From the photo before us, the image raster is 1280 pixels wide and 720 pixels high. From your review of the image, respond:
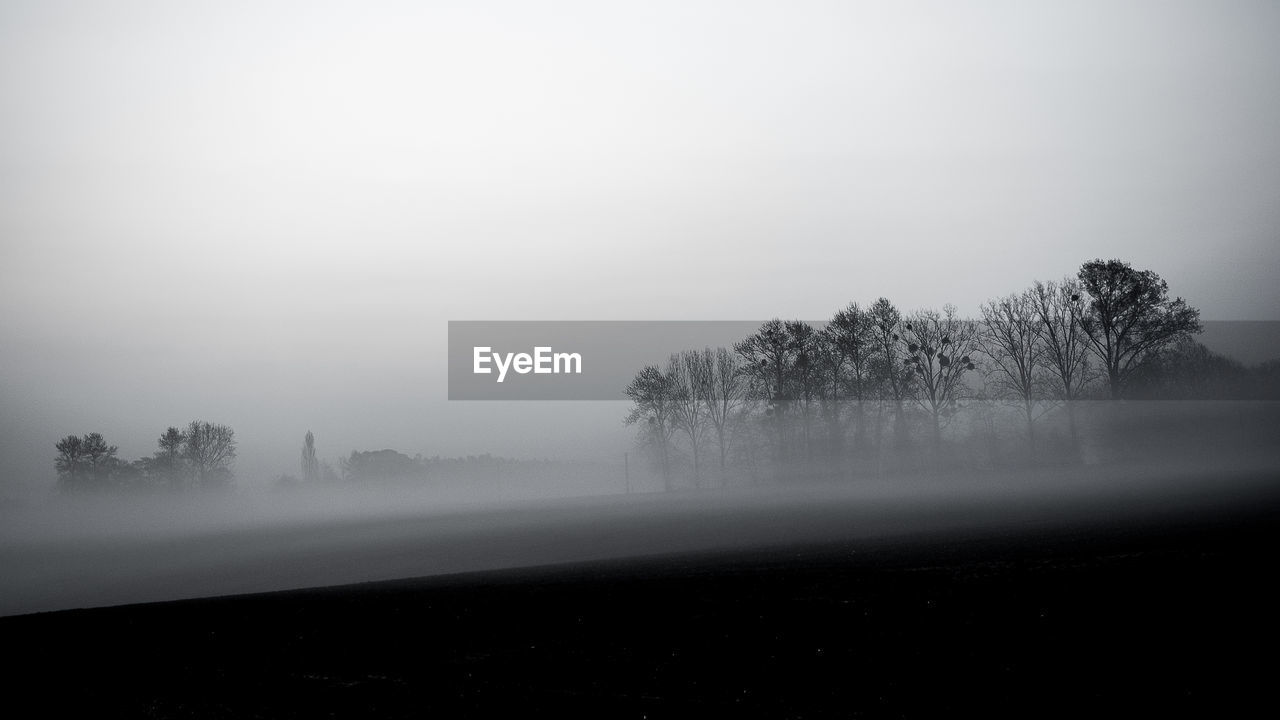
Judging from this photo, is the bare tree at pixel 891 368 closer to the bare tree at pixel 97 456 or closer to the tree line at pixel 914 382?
the tree line at pixel 914 382

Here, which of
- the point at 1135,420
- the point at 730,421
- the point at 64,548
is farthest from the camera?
the point at 730,421

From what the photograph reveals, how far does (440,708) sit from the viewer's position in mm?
7988

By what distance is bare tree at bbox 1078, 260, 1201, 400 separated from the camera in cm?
6272

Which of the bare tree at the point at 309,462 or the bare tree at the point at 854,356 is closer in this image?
the bare tree at the point at 854,356

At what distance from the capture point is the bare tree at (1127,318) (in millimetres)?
62719

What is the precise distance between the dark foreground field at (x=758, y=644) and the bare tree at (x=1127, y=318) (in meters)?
53.6

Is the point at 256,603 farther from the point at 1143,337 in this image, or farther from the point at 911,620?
the point at 1143,337

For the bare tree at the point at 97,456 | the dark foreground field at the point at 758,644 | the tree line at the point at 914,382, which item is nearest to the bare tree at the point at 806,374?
the tree line at the point at 914,382

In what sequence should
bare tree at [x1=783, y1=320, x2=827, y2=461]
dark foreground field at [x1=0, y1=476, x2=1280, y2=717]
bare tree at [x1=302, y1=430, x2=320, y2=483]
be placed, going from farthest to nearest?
1. bare tree at [x1=302, y1=430, x2=320, y2=483]
2. bare tree at [x1=783, y1=320, x2=827, y2=461]
3. dark foreground field at [x1=0, y1=476, x2=1280, y2=717]

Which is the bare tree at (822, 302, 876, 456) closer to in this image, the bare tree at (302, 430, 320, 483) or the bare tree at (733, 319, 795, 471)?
the bare tree at (733, 319, 795, 471)

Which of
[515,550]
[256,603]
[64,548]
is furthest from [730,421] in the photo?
[256,603]

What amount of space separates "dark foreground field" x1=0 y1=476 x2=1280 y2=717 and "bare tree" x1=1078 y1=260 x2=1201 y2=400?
53.6 meters

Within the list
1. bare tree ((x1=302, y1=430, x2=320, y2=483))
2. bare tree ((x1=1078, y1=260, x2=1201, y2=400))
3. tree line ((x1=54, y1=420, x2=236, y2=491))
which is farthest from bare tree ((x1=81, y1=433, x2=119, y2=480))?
bare tree ((x1=1078, y1=260, x2=1201, y2=400))

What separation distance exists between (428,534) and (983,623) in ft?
150
